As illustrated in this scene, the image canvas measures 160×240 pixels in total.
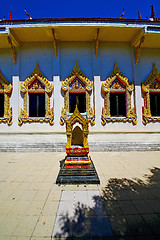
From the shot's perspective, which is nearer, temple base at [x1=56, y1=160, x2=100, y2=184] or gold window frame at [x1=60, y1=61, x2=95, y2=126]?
temple base at [x1=56, y1=160, x2=100, y2=184]

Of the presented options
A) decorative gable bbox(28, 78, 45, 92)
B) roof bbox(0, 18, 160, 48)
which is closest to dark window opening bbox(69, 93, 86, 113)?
decorative gable bbox(28, 78, 45, 92)

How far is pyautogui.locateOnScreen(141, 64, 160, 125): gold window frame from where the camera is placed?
313 inches

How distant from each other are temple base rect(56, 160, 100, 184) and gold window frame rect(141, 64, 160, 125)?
19.4 feet

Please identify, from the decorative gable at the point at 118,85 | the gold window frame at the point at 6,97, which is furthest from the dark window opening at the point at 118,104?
the gold window frame at the point at 6,97

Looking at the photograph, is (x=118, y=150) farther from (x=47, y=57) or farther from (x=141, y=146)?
(x=47, y=57)

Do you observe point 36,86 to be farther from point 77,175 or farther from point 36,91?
point 77,175

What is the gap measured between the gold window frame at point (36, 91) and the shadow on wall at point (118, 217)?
579 centimetres

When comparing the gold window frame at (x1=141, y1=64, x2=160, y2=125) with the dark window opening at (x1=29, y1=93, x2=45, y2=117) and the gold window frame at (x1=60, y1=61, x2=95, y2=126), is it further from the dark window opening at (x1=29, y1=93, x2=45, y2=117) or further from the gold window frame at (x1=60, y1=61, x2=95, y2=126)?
the dark window opening at (x1=29, y1=93, x2=45, y2=117)

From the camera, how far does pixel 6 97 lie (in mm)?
7883

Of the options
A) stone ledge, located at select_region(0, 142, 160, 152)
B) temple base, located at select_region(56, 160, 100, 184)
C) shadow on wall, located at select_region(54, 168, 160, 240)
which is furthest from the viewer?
stone ledge, located at select_region(0, 142, 160, 152)

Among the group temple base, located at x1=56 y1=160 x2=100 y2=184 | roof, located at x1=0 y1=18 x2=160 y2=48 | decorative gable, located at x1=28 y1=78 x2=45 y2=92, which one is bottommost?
temple base, located at x1=56 y1=160 x2=100 y2=184

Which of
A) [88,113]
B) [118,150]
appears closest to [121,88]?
[88,113]

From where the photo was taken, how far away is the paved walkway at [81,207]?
193cm

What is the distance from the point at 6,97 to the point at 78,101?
4669mm
